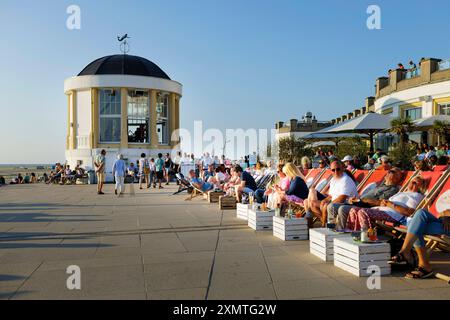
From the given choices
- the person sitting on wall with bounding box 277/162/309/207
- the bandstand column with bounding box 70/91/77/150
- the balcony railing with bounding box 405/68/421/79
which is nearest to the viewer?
the person sitting on wall with bounding box 277/162/309/207

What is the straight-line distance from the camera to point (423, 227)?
180 inches

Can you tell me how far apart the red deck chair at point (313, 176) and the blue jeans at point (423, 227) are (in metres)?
5.26

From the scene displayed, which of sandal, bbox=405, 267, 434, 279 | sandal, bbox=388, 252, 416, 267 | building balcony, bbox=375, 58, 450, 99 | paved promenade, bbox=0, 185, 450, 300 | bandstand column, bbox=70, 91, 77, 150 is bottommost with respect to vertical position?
paved promenade, bbox=0, 185, 450, 300

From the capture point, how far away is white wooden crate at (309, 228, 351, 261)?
538cm

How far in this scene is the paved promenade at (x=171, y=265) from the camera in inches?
165

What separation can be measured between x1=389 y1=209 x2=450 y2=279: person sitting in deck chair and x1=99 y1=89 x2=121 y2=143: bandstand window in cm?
3178

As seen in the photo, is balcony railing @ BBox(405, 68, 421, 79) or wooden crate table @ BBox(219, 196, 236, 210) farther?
balcony railing @ BBox(405, 68, 421, 79)

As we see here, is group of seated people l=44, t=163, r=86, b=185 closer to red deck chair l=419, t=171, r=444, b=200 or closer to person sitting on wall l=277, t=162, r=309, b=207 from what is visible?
person sitting on wall l=277, t=162, r=309, b=207

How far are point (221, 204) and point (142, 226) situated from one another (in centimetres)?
327

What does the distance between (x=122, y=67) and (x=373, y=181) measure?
98.9 feet

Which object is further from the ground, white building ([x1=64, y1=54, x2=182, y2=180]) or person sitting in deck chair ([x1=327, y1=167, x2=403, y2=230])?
white building ([x1=64, y1=54, x2=182, y2=180])

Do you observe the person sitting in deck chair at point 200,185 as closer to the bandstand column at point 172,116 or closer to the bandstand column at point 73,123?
the bandstand column at point 73,123

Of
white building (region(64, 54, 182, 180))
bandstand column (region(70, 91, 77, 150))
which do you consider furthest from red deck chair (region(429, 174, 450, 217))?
bandstand column (region(70, 91, 77, 150))
